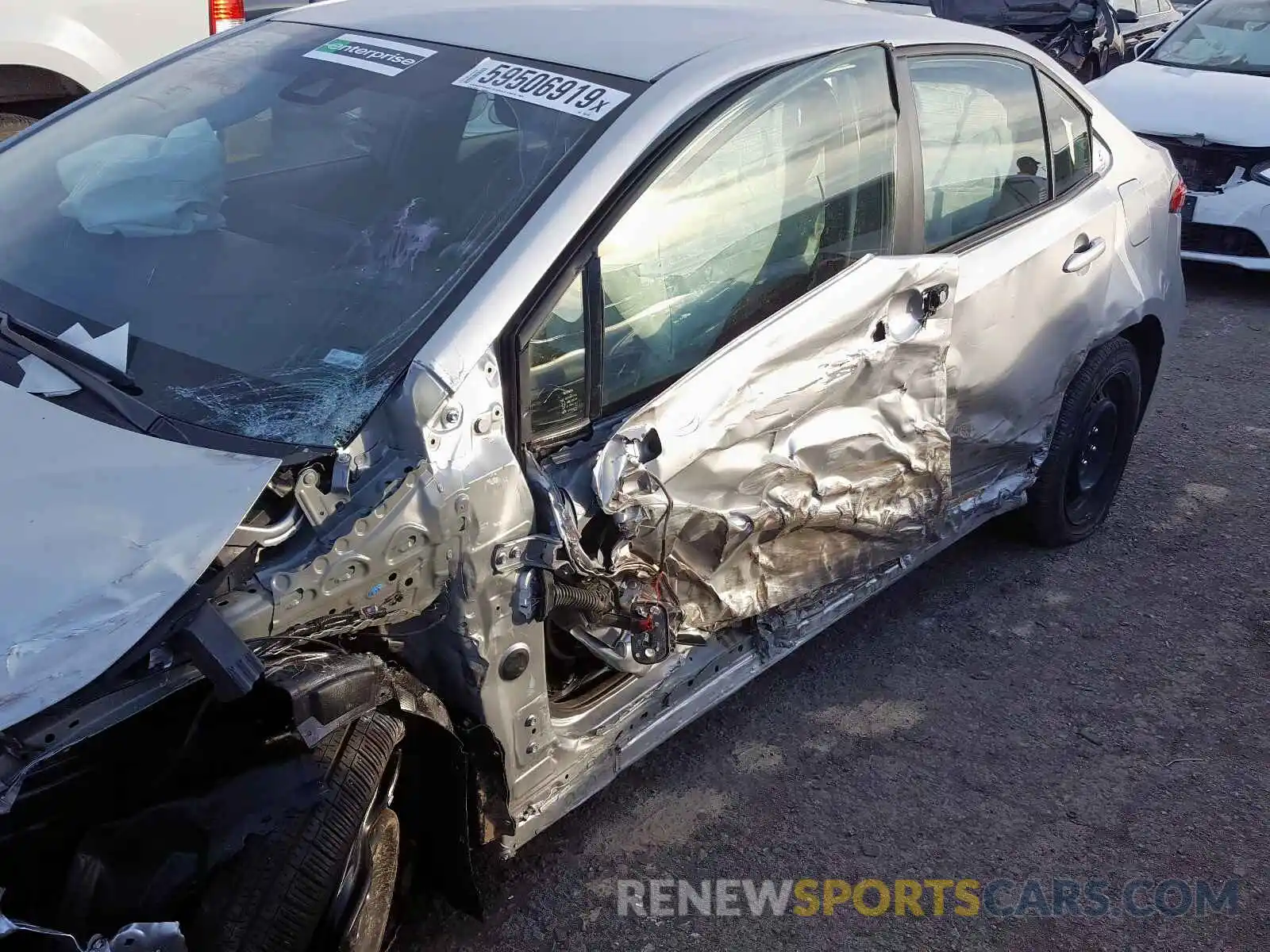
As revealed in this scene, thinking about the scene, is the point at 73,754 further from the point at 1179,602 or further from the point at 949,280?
the point at 1179,602

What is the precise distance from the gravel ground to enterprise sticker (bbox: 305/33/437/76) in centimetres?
181

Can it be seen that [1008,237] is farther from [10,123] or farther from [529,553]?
[10,123]

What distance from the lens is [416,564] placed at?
2.09m

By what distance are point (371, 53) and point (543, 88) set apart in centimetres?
53

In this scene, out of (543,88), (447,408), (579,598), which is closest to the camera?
(447,408)

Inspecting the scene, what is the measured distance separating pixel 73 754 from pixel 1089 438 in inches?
131

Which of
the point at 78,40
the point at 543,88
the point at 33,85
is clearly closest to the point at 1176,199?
the point at 543,88

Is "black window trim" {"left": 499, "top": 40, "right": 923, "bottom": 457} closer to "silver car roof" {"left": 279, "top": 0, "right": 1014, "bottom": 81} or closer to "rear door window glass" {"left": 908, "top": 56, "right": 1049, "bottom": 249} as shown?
"silver car roof" {"left": 279, "top": 0, "right": 1014, "bottom": 81}

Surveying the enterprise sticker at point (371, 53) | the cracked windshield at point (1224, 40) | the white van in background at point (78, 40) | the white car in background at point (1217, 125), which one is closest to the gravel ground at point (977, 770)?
the enterprise sticker at point (371, 53)

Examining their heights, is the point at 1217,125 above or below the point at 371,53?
below

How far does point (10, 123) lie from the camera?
17.9 ft

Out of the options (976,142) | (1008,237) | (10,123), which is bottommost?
(1008,237)

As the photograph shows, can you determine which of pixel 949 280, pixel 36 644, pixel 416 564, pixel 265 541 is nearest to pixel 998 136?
pixel 949 280

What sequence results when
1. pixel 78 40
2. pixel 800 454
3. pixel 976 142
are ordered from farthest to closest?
pixel 78 40, pixel 976 142, pixel 800 454
